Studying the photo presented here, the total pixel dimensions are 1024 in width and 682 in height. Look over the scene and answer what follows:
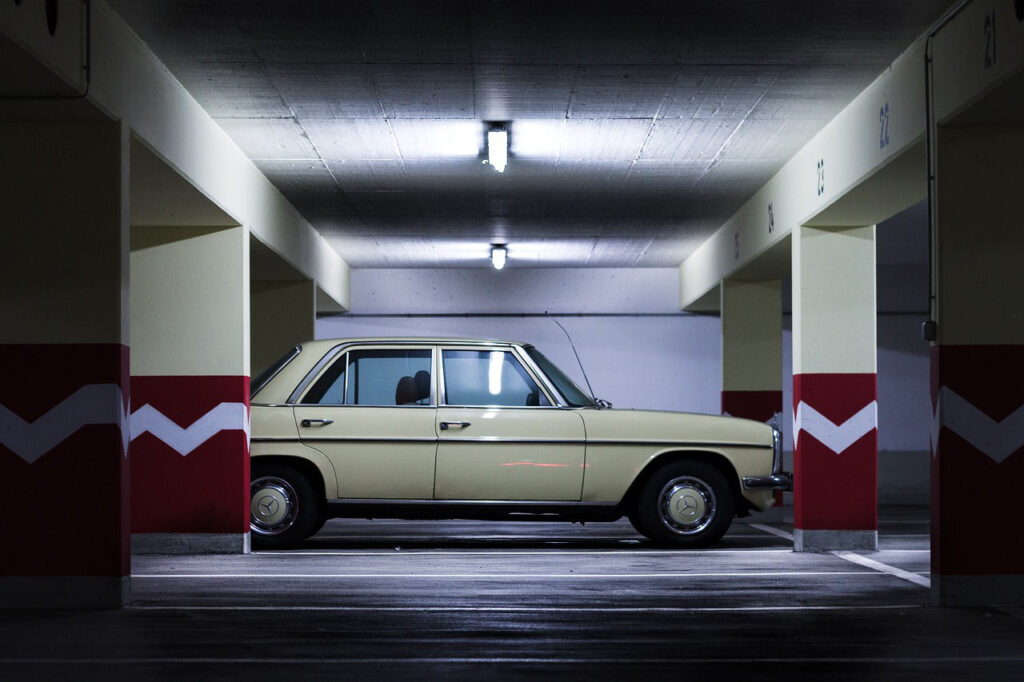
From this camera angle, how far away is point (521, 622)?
6.75 meters

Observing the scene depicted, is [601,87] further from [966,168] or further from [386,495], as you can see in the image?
[386,495]

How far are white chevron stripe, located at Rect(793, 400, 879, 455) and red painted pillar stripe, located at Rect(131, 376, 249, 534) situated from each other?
14.5ft

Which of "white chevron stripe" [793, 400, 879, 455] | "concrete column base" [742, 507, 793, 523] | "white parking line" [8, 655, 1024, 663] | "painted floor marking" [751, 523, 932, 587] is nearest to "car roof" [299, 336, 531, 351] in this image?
"white chevron stripe" [793, 400, 879, 455]

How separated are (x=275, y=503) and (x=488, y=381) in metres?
1.93

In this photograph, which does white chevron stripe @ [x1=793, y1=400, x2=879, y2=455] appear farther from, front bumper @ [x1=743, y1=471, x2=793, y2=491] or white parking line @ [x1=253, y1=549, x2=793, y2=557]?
white parking line @ [x1=253, y1=549, x2=793, y2=557]

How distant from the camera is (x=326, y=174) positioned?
39.7ft

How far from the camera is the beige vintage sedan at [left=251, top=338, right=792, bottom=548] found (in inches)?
422

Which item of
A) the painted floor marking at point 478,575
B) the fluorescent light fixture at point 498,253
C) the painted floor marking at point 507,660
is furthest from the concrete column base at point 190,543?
the fluorescent light fixture at point 498,253

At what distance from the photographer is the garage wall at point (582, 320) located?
1975 centimetres

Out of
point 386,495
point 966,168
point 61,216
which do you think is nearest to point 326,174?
point 386,495

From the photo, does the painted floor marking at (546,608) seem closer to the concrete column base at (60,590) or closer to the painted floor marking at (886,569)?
the concrete column base at (60,590)

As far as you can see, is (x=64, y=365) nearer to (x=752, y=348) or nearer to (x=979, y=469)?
(x=979, y=469)

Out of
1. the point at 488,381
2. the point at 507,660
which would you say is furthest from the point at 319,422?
the point at 507,660

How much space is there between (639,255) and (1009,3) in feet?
38.3
